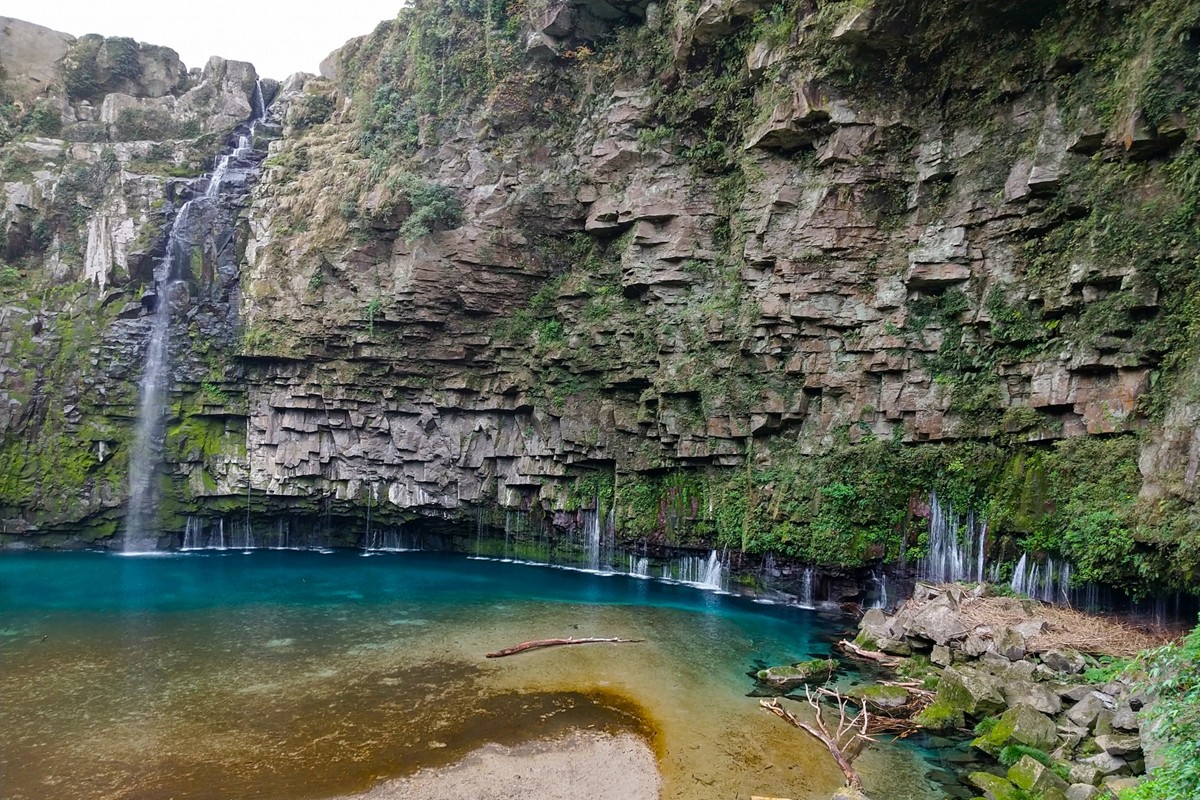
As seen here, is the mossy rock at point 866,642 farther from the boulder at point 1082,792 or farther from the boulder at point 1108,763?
the boulder at point 1082,792

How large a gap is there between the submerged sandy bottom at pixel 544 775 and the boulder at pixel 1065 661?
21.4ft

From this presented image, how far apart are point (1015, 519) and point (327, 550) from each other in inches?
856

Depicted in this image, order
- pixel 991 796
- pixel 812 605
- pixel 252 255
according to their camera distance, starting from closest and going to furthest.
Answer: pixel 991 796 < pixel 812 605 < pixel 252 255

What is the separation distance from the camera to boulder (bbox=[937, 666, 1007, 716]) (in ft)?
32.9

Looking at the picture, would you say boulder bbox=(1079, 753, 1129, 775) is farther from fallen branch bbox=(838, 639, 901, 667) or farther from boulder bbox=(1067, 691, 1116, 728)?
fallen branch bbox=(838, 639, 901, 667)

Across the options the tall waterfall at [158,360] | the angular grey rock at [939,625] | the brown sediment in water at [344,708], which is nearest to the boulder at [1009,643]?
the angular grey rock at [939,625]

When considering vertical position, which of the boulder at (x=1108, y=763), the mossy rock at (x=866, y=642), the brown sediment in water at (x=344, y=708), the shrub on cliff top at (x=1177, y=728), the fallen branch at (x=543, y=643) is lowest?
the brown sediment in water at (x=344, y=708)

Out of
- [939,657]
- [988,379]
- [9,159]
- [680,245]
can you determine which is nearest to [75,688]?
[939,657]

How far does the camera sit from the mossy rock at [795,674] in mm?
11571

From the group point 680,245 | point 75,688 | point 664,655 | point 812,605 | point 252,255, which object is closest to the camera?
point 75,688

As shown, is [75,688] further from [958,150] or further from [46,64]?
[46,64]

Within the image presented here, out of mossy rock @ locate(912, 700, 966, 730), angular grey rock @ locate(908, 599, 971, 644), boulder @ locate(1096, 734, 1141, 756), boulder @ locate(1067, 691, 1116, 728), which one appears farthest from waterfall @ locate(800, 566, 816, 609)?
boulder @ locate(1096, 734, 1141, 756)

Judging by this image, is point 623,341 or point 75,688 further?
point 623,341

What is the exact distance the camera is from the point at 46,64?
Result: 95.2ft
